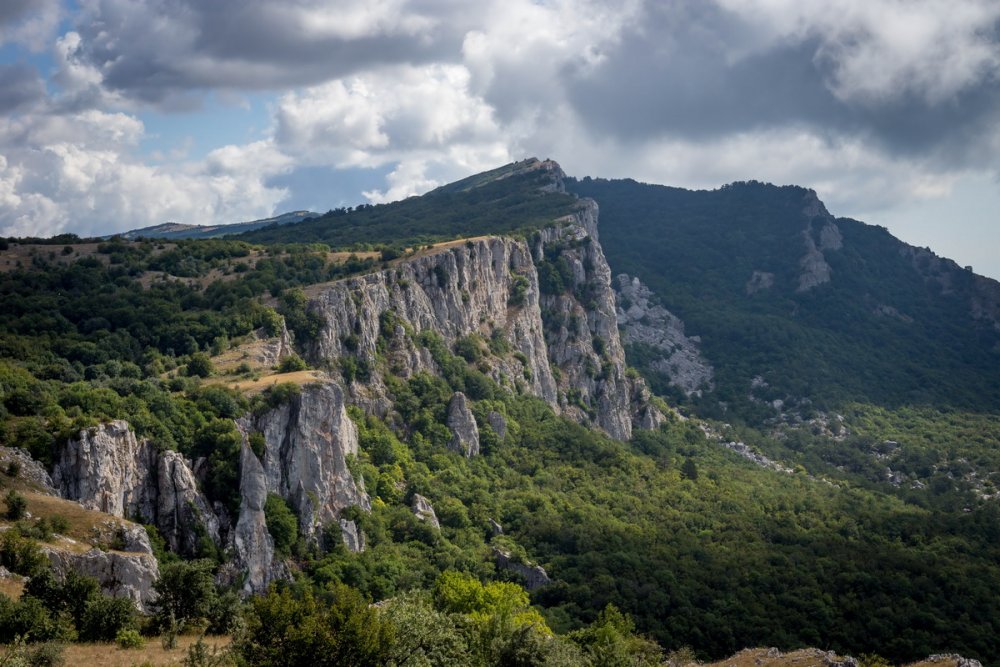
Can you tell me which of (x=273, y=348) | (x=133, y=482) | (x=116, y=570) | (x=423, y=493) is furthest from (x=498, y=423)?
(x=116, y=570)

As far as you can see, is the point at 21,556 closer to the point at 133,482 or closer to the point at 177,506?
the point at 133,482

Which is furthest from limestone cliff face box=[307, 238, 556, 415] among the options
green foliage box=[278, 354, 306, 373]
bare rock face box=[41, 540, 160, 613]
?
bare rock face box=[41, 540, 160, 613]

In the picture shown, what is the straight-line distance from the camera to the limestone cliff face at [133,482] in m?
70.1

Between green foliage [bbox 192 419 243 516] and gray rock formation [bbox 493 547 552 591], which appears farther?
gray rock formation [bbox 493 547 552 591]

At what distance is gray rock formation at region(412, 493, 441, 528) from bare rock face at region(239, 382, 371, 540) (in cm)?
927

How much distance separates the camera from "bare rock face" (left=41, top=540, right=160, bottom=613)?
5916 cm

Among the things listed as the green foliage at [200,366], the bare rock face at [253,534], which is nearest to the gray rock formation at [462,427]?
the green foliage at [200,366]

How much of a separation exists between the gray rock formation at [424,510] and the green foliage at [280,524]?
23.5 meters

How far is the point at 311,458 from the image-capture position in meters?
94.9

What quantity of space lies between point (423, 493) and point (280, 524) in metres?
32.7

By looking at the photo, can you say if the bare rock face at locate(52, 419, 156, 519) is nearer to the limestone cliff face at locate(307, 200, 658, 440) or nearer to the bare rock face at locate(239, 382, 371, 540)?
the bare rock face at locate(239, 382, 371, 540)

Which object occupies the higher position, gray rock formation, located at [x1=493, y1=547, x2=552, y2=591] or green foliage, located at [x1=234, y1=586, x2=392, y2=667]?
Answer: green foliage, located at [x1=234, y1=586, x2=392, y2=667]

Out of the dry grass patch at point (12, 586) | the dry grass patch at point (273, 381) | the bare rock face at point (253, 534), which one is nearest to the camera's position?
the dry grass patch at point (12, 586)

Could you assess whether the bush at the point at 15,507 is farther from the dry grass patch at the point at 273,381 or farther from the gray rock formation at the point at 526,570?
the gray rock formation at the point at 526,570
